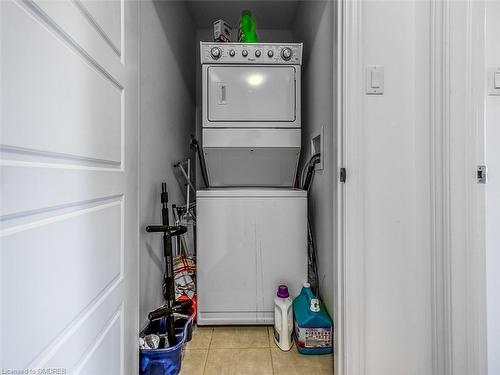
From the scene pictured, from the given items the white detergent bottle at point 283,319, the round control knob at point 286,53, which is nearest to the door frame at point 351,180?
the white detergent bottle at point 283,319

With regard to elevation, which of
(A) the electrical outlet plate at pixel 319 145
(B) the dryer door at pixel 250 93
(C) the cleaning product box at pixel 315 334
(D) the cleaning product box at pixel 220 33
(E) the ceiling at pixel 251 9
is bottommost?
(C) the cleaning product box at pixel 315 334

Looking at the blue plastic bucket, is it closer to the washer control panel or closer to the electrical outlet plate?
the electrical outlet plate

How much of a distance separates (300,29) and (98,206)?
2.37 metres

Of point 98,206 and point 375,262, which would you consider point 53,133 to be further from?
point 375,262

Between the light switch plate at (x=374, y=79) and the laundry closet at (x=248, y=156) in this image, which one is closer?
the light switch plate at (x=374, y=79)

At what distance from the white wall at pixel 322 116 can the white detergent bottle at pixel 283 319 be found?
24 centimetres

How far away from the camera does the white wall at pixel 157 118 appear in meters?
1.43

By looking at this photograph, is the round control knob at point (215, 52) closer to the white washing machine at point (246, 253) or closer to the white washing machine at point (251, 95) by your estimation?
the white washing machine at point (251, 95)

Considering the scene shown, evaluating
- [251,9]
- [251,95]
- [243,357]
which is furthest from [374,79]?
[251,9]

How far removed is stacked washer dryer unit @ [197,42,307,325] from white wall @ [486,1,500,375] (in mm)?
897

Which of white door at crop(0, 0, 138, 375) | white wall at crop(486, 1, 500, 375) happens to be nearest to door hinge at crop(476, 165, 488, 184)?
white wall at crop(486, 1, 500, 375)

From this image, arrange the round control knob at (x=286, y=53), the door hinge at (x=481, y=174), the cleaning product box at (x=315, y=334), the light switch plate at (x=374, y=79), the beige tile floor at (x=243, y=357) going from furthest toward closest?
the round control knob at (x=286, y=53) → the cleaning product box at (x=315, y=334) → the beige tile floor at (x=243, y=357) → the light switch plate at (x=374, y=79) → the door hinge at (x=481, y=174)

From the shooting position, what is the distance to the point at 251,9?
2.46 m

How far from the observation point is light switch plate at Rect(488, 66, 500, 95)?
1086 mm
